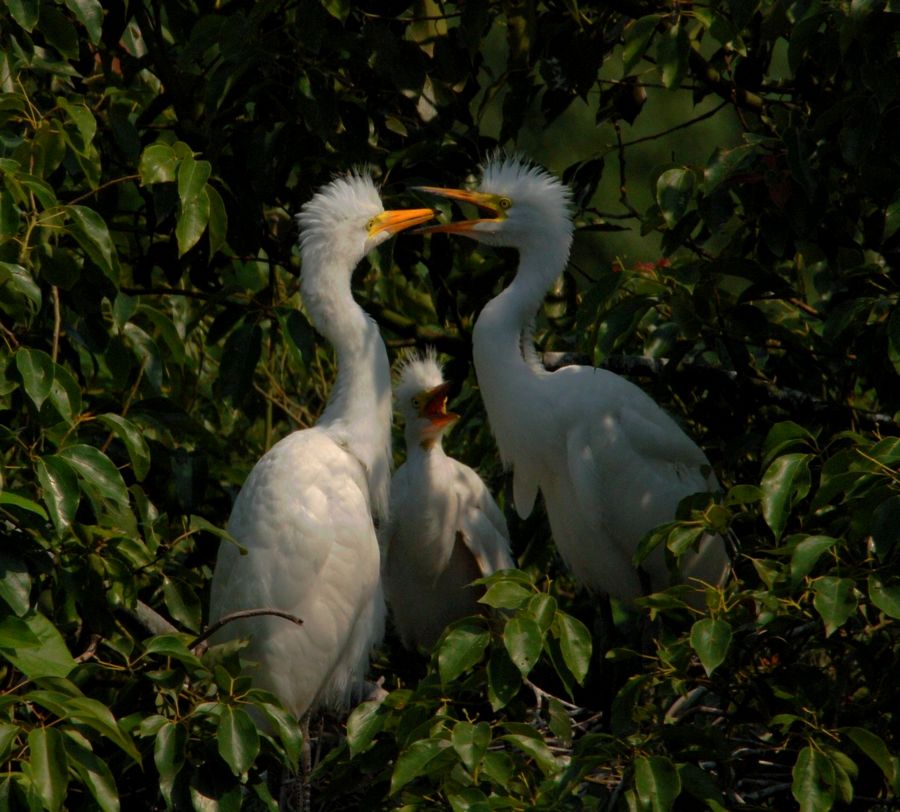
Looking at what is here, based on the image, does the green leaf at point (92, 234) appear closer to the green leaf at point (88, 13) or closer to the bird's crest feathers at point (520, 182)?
the green leaf at point (88, 13)

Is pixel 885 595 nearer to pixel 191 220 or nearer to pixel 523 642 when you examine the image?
pixel 523 642

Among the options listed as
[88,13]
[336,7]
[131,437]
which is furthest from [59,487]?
[336,7]

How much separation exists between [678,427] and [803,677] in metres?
1.59

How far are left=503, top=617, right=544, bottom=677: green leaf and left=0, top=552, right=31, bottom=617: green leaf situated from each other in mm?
770

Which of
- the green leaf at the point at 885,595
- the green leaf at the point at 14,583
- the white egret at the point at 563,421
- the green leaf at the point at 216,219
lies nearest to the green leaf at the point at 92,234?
the green leaf at the point at 216,219

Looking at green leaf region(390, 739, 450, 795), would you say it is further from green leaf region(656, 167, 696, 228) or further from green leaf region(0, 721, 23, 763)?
green leaf region(656, 167, 696, 228)

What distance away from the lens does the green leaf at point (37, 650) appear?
82.1 inches

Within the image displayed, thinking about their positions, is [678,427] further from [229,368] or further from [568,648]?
[568,648]

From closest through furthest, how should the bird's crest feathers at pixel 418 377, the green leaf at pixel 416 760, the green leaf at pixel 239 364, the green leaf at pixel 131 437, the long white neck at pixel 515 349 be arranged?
the green leaf at pixel 416 760
the green leaf at pixel 131 437
the green leaf at pixel 239 364
the long white neck at pixel 515 349
the bird's crest feathers at pixel 418 377

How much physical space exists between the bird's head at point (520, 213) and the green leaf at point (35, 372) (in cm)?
179

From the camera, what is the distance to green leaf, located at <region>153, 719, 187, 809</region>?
2078 millimetres

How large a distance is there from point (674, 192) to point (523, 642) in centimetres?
107

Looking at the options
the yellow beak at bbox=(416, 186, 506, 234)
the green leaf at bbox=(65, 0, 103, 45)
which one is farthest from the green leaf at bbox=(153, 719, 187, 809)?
the yellow beak at bbox=(416, 186, 506, 234)

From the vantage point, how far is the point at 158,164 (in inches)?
97.9
